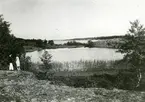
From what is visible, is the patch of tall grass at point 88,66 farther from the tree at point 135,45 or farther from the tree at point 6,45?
the tree at point 135,45

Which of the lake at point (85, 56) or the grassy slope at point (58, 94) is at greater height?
the grassy slope at point (58, 94)

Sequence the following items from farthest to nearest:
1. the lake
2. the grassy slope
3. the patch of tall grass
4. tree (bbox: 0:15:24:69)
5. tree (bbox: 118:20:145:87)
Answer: the lake < the patch of tall grass < tree (bbox: 0:15:24:69) < tree (bbox: 118:20:145:87) < the grassy slope

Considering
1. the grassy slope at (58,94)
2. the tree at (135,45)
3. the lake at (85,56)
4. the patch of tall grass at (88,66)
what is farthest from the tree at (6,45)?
the lake at (85,56)

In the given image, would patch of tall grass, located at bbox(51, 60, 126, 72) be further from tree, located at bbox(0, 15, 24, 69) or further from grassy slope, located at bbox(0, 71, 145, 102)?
grassy slope, located at bbox(0, 71, 145, 102)

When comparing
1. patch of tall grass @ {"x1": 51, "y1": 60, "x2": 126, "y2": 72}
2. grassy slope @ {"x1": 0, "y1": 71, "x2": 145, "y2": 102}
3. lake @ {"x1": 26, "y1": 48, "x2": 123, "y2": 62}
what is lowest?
lake @ {"x1": 26, "y1": 48, "x2": 123, "y2": 62}

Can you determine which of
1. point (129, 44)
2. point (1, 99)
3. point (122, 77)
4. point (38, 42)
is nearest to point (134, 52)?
point (129, 44)

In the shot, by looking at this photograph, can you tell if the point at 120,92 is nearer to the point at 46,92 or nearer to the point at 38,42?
the point at 46,92

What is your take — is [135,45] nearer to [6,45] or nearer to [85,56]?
[6,45]

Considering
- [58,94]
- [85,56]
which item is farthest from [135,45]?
[85,56]

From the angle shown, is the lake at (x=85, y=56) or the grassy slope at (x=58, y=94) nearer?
the grassy slope at (x=58, y=94)

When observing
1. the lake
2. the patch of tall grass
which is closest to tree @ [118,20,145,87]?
the patch of tall grass

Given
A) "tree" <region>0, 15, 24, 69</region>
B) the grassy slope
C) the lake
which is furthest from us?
the lake
